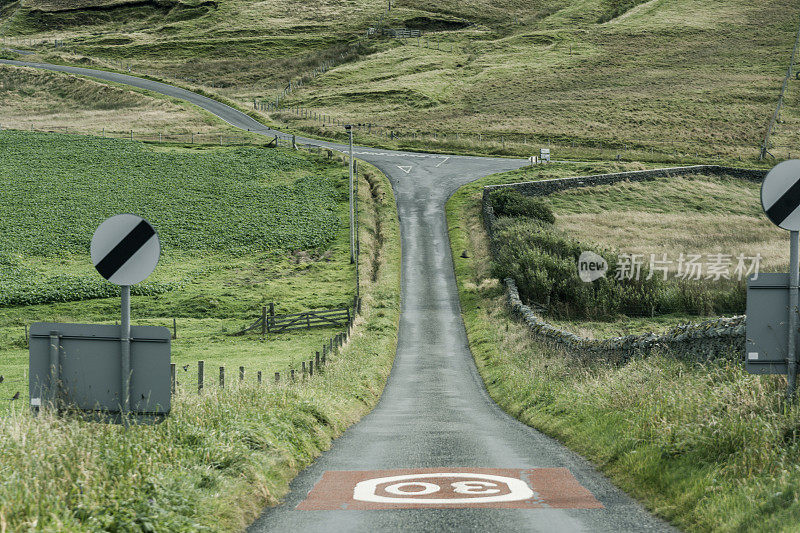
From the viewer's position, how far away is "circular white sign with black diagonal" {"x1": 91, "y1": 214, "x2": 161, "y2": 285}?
813cm

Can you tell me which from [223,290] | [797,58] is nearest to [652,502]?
[223,290]

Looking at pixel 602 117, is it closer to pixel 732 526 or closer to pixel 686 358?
pixel 686 358

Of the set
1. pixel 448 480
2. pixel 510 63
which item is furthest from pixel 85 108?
pixel 448 480

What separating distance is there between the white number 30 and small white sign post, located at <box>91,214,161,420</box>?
4587 mm

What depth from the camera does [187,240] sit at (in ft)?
194

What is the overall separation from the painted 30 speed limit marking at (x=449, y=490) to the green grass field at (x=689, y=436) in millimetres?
930

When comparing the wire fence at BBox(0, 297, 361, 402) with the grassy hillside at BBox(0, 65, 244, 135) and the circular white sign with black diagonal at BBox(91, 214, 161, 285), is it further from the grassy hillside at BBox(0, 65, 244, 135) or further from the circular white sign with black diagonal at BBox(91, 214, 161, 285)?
the grassy hillside at BBox(0, 65, 244, 135)

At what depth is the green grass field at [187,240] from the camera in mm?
38844

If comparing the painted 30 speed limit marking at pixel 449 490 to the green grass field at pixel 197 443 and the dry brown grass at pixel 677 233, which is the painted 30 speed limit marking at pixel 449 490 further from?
the dry brown grass at pixel 677 233

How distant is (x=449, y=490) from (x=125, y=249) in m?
4.96

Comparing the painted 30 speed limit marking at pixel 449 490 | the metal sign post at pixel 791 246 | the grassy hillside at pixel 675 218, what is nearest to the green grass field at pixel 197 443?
the painted 30 speed limit marking at pixel 449 490

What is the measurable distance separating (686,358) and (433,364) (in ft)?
54.3

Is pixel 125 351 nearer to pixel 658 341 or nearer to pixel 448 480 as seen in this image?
pixel 448 480

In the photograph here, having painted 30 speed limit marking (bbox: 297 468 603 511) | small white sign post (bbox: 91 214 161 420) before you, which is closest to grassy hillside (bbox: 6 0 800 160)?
painted 30 speed limit marking (bbox: 297 468 603 511)
